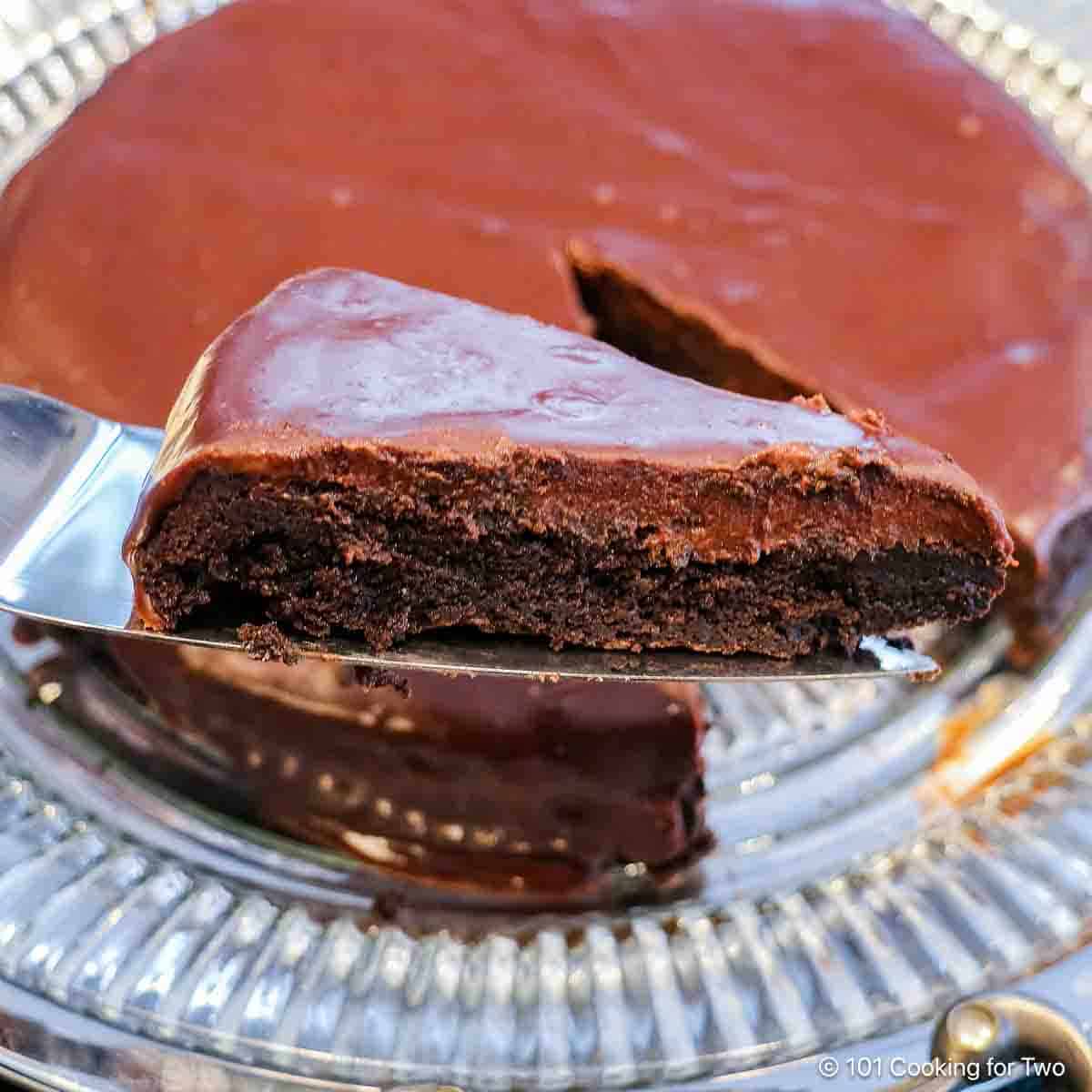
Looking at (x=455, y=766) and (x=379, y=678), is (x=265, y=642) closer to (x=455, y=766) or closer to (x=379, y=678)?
(x=379, y=678)

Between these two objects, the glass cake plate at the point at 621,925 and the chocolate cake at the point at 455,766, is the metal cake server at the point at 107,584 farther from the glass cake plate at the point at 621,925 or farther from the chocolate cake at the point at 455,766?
the glass cake plate at the point at 621,925

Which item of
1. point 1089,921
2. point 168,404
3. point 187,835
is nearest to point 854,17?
point 168,404

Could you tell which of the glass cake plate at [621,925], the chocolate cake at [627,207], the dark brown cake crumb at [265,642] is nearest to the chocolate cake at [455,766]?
the glass cake plate at [621,925]

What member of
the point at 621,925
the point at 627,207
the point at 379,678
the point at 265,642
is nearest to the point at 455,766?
the point at 379,678

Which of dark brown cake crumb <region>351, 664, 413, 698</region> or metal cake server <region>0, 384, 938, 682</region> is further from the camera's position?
dark brown cake crumb <region>351, 664, 413, 698</region>

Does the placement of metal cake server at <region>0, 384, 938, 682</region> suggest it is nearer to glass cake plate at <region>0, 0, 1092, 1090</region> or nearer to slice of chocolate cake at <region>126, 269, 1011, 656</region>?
slice of chocolate cake at <region>126, 269, 1011, 656</region>

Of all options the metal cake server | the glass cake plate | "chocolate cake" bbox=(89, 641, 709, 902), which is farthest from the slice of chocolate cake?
the glass cake plate

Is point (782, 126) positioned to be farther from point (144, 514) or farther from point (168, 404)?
point (144, 514)
